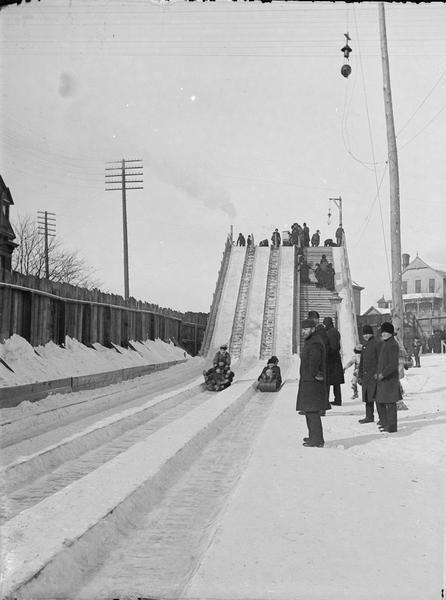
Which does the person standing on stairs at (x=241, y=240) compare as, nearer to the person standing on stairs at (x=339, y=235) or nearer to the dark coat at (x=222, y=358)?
the person standing on stairs at (x=339, y=235)

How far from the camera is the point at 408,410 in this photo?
35.0ft

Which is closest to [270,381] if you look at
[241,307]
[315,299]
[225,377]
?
[225,377]

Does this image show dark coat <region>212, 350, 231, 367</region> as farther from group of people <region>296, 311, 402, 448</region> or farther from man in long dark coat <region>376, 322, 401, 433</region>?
man in long dark coat <region>376, 322, 401, 433</region>

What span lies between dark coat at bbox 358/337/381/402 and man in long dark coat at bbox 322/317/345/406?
129cm

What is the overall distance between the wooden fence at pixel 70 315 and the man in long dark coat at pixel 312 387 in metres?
7.34

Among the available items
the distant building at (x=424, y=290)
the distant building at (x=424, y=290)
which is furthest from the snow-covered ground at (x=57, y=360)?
the distant building at (x=424, y=290)

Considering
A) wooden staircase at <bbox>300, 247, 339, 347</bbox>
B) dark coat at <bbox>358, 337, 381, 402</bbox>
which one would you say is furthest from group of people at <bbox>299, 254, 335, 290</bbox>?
dark coat at <bbox>358, 337, 381, 402</bbox>

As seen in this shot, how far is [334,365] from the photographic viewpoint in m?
11.0

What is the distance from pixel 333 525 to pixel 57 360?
35.2ft

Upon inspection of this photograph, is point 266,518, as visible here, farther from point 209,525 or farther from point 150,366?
point 150,366

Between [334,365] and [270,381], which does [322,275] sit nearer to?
[270,381]

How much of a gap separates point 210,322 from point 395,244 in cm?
1705

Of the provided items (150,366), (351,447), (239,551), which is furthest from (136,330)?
(239,551)

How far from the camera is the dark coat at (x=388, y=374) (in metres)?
8.31
